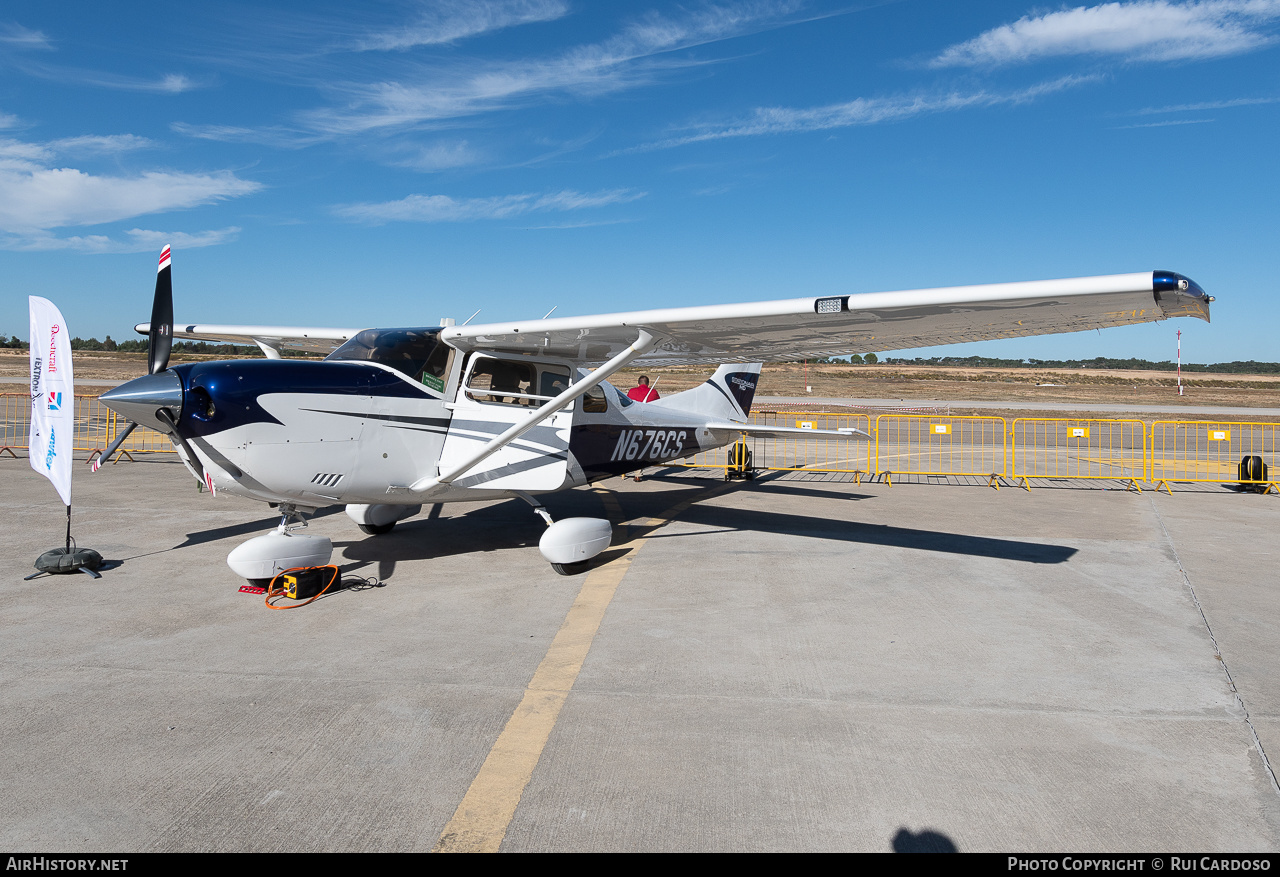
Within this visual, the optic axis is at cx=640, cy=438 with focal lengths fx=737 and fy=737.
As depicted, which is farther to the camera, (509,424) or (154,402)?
(509,424)

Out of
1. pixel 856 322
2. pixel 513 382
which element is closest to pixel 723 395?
pixel 513 382

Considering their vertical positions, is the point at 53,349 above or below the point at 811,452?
above

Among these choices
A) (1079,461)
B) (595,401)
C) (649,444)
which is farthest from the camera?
(1079,461)

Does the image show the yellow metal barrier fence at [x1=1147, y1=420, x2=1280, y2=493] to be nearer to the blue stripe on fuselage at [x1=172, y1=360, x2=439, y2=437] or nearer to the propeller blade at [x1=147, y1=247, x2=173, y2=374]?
the blue stripe on fuselage at [x1=172, y1=360, x2=439, y2=437]

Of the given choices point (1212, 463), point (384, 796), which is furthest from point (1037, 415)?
point (384, 796)

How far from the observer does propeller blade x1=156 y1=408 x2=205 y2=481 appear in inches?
193

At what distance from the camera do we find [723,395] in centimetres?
1055

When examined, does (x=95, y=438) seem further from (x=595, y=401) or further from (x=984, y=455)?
(x=984, y=455)

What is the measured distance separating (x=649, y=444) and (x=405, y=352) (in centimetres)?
331

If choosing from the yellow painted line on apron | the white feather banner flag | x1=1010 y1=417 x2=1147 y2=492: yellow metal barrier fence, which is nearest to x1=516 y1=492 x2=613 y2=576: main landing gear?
the yellow painted line on apron

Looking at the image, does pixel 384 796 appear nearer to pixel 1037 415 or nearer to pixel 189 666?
pixel 189 666

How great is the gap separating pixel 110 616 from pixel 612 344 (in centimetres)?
430

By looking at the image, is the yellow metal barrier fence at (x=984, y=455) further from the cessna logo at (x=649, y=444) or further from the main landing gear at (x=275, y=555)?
the main landing gear at (x=275, y=555)

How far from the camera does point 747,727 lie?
3430 millimetres
